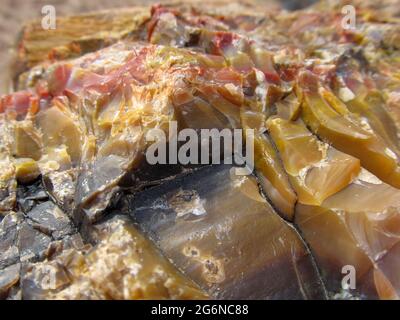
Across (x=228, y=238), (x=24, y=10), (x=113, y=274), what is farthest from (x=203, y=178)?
(x=24, y=10)

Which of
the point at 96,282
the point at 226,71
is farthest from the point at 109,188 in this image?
the point at 226,71

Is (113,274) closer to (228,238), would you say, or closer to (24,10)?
(228,238)

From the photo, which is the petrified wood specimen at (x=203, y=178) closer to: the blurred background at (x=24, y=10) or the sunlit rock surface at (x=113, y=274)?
the sunlit rock surface at (x=113, y=274)

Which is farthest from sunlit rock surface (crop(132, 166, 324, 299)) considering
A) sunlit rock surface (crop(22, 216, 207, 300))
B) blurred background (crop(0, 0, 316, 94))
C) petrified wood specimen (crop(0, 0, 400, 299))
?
blurred background (crop(0, 0, 316, 94))

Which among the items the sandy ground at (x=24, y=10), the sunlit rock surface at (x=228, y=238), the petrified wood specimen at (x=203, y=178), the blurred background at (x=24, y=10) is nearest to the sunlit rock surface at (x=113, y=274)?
the petrified wood specimen at (x=203, y=178)

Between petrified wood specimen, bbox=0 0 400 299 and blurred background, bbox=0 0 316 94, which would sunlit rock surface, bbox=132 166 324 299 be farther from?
blurred background, bbox=0 0 316 94

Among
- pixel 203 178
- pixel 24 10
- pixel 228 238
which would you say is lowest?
pixel 228 238

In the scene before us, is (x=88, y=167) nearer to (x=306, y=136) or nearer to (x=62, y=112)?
(x=62, y=112)

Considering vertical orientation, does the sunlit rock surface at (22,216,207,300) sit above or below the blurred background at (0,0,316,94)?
below
